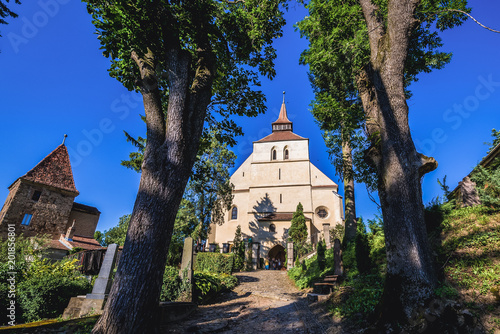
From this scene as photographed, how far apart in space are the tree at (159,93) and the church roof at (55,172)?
2401 cm

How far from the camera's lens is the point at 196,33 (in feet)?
15.2

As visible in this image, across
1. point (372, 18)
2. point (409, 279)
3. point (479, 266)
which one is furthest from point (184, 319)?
point (372, 18)

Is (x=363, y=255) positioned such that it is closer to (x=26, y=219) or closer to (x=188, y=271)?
(x=188, y=271)

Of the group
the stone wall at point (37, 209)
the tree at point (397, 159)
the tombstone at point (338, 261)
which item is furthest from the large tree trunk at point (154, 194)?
the stone wall at point (37, 209)

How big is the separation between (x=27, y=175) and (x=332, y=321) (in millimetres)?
28026

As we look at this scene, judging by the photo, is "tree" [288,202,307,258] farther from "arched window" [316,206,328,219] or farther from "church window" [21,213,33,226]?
"church window" [21,213,33,226]

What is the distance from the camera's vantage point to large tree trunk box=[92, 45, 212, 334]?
2.80 m

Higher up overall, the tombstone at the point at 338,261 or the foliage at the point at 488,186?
the foliage at the point at 488,186

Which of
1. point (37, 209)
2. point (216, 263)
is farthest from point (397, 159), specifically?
point (37, 209)

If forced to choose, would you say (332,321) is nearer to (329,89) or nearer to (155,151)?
(155,151)

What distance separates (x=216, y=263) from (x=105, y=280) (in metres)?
9.45

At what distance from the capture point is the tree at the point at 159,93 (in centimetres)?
290

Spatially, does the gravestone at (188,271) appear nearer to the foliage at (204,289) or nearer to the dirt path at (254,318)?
the foliage at (204,289)

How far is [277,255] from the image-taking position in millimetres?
25812
